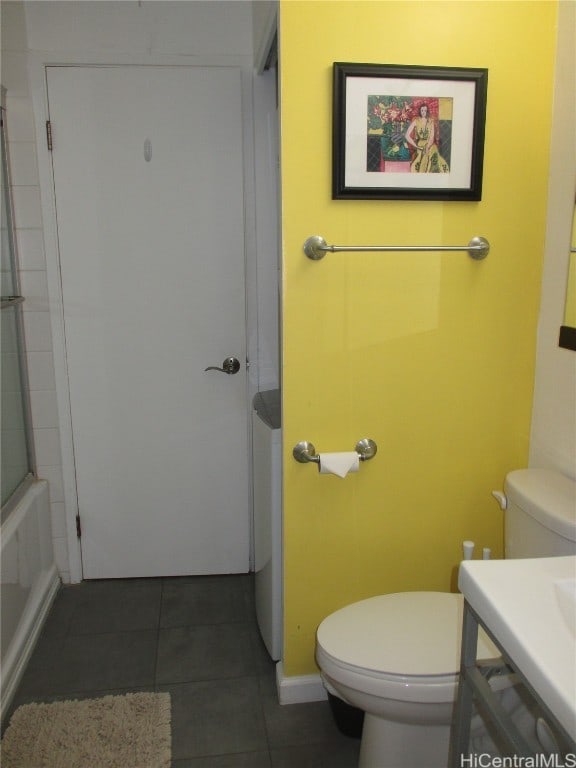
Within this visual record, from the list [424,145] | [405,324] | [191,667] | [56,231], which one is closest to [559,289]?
[405,324]

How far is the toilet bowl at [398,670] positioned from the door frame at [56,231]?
3.69 ft

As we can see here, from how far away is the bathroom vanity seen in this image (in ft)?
2.69

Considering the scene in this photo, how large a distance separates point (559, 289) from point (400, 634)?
3.34 ft

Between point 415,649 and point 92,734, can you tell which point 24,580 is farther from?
point 415,649

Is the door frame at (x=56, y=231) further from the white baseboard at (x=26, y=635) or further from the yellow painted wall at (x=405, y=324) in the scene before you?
the yellow painted wall at (x=405, y=324)

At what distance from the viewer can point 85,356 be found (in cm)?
246

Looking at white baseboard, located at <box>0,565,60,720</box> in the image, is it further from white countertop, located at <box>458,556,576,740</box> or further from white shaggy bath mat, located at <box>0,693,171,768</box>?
white countertop, located at <box>458,556,576,740</box>

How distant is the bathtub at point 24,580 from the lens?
199 centimetres

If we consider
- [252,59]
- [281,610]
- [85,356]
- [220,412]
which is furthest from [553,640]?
[252,59]

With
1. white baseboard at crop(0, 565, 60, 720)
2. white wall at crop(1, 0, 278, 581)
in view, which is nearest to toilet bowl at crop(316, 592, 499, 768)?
white baseboard at crop(0, 565, 60, 720)

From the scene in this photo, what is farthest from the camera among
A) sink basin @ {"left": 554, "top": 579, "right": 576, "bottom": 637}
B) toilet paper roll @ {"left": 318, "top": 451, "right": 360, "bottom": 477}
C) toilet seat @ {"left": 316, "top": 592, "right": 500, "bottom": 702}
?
toilet paper roll @ {"left": 318, "top": 451, "right": 360, "bottom": 477}

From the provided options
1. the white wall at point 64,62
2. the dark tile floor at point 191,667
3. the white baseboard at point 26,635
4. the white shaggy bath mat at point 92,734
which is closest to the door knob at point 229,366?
the white wall at point 64,62

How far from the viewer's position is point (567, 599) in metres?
1.02

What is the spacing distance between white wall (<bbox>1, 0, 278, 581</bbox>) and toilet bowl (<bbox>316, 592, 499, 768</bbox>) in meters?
1.29
